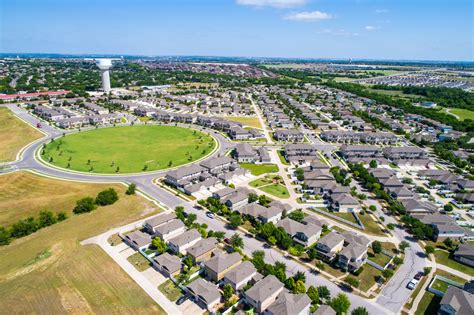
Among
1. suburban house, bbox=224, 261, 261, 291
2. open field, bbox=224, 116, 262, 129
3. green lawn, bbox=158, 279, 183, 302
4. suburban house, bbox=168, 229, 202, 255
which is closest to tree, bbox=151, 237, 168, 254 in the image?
suburban house, bbox=168, 229, 202, 255

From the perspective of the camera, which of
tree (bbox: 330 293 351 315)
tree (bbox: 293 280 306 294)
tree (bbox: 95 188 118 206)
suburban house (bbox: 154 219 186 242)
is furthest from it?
tree (bbox: 95 188 118 206)

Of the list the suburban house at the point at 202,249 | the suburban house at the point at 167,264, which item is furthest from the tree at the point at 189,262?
the suburban house at the point at 167,264

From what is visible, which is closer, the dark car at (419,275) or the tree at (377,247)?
the dark car at (419,275)

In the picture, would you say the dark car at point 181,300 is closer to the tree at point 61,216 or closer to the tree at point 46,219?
the tree at point 61,216

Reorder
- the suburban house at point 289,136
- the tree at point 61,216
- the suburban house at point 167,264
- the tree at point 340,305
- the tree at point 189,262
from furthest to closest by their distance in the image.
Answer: the suburban house at point 289,136 → the tree at point 61,216 → the tree at point 189,262 → the suburban house at point 167,264 → the tree at point 340,305

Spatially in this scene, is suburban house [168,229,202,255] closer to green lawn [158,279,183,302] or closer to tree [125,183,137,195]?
green lawn [158,279,183,302]
